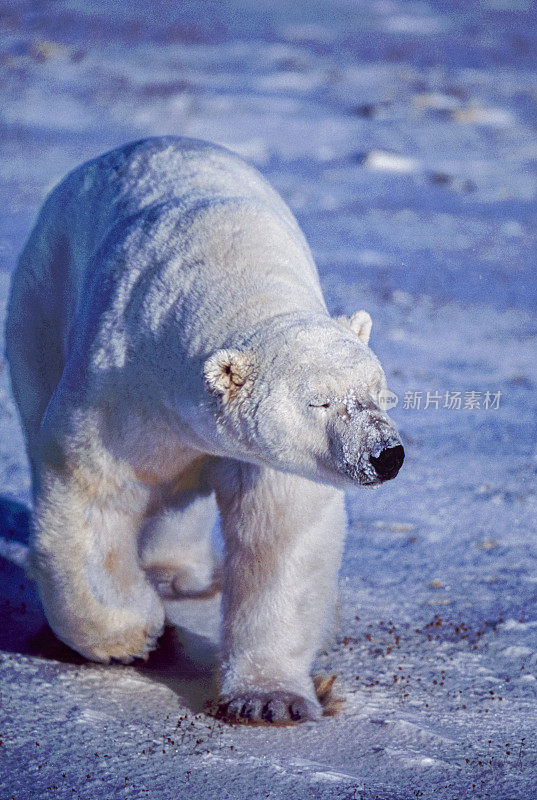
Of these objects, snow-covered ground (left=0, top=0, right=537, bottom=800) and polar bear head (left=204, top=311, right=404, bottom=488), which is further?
snow-covered ground (left=0, top=0, right=537, bottom=800)

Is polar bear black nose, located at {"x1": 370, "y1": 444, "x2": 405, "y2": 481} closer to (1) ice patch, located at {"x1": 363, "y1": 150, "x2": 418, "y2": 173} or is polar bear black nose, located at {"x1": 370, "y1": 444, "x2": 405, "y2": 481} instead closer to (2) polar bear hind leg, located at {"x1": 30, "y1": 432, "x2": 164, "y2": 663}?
(2) polar bear hind leg, located at {"x1": 30, "y1": 432, "x2": 164, "y2": 663}

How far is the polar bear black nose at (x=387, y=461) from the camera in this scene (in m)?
2.27

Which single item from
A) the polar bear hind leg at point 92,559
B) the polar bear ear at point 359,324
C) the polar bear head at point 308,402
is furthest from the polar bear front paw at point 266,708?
the polar bear ear at point 359,324

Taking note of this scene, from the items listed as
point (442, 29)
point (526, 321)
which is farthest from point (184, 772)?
point (442, 29)

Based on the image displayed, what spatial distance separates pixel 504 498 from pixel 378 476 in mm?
2625

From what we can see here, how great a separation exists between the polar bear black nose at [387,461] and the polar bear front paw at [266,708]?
3.27 feet

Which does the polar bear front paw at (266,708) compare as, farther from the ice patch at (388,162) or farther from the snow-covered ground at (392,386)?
the ice patch at (388,162)

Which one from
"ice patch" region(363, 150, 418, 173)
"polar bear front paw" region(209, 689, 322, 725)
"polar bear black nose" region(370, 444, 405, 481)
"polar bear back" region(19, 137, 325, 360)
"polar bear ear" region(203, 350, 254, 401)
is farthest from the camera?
"ice patch" region(363, 150, 418, 173)

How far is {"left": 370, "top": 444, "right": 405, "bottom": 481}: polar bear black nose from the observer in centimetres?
227

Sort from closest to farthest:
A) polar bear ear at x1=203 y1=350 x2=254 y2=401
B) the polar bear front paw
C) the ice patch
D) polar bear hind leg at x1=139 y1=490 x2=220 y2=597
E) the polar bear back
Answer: polar bear ear at x1=203 y1=350 x2=254 y2=401 → the polar bear back → the polar bear front paw → polar bear hind leg at x1=139 y1=490 x2=220 y2=597 → the ice patch

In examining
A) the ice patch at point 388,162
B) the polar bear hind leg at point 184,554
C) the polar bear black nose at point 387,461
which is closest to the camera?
the polar bear black nose at point 387,461

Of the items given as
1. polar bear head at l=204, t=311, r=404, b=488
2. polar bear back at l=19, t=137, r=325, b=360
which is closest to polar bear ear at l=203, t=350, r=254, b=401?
polar bear head at l=204, t=311, r=404, b=488

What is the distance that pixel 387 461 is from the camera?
2.27 metres

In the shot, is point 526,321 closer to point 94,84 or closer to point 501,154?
point 501,154
